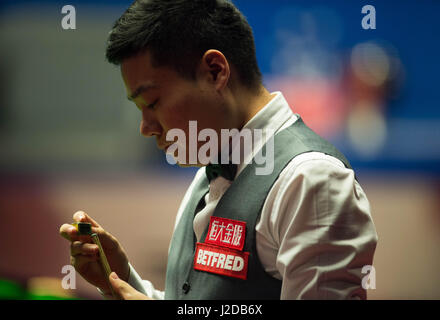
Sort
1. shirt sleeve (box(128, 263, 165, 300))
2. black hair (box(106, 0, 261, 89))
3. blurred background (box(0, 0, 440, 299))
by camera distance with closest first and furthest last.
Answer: black hair (box(106, 0, 261, 89)) < shirt sleeve (box(128, 263, 165, 300)) < blurred background (box(0, 0, 440, 299))

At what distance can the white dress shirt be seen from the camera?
79cm

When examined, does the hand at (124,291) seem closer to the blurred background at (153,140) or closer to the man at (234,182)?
the man at (234,182)

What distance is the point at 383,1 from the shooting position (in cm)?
220

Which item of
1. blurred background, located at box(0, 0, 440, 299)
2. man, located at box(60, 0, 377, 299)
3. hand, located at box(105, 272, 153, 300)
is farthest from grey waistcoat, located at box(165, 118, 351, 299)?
blurred background, located at box(0, 0, 440, 299)

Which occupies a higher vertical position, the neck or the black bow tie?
the neck

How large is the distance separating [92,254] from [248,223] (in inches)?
12.8

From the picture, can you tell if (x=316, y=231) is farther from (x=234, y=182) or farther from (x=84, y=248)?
(x=84, y=248)

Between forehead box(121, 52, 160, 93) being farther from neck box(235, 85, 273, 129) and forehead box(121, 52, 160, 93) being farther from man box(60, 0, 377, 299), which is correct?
neck box(235, 85, 273, 129)

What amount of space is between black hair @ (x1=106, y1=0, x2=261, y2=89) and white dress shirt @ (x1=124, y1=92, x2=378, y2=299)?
0.91 ft

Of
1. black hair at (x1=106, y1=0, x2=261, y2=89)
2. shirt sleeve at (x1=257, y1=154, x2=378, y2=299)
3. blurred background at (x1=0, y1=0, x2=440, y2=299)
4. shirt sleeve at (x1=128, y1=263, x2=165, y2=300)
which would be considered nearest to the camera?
shirt sleeve at (x1=257, y1=154, x2=378, y2=299)

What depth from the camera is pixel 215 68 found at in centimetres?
93

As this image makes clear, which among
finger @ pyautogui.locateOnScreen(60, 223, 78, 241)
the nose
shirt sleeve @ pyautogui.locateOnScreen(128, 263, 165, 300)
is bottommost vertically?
shirt sleeve @ pyautogui.locateOnScreen(128, 263, 165, 300)

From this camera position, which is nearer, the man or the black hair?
the man

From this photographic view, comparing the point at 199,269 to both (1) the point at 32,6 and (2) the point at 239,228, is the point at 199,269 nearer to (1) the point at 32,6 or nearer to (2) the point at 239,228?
(2) the point at 239,228
